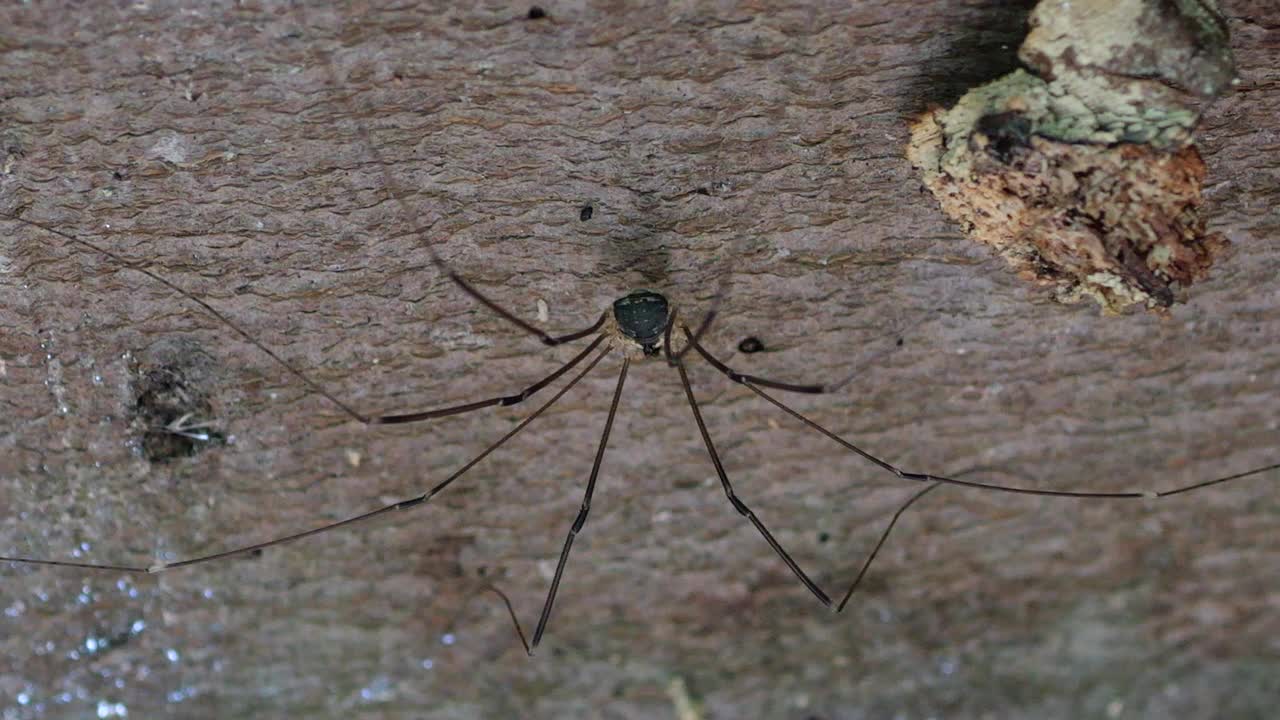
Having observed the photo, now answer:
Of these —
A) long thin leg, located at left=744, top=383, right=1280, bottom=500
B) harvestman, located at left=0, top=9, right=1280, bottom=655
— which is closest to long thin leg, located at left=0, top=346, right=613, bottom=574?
harvestman, located at left=0, top=9, right=1280, bottom=655

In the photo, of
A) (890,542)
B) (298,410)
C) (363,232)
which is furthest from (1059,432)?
(298,410)

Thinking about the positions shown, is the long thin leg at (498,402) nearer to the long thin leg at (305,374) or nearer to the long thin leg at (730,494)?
the long thin leg at (305,374)

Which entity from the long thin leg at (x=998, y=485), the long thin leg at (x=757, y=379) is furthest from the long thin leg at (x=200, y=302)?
the long thin leg at (x=998, y=485)

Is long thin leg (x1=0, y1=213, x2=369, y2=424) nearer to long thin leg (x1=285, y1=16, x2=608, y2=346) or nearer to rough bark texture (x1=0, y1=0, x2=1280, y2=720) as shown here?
rough bark texture (x1=0, y1=0, x2=1280, y2=720)

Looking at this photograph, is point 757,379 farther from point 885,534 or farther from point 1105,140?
point 1105,140

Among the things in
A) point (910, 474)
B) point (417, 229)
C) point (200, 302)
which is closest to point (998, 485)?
point (910, 474)
